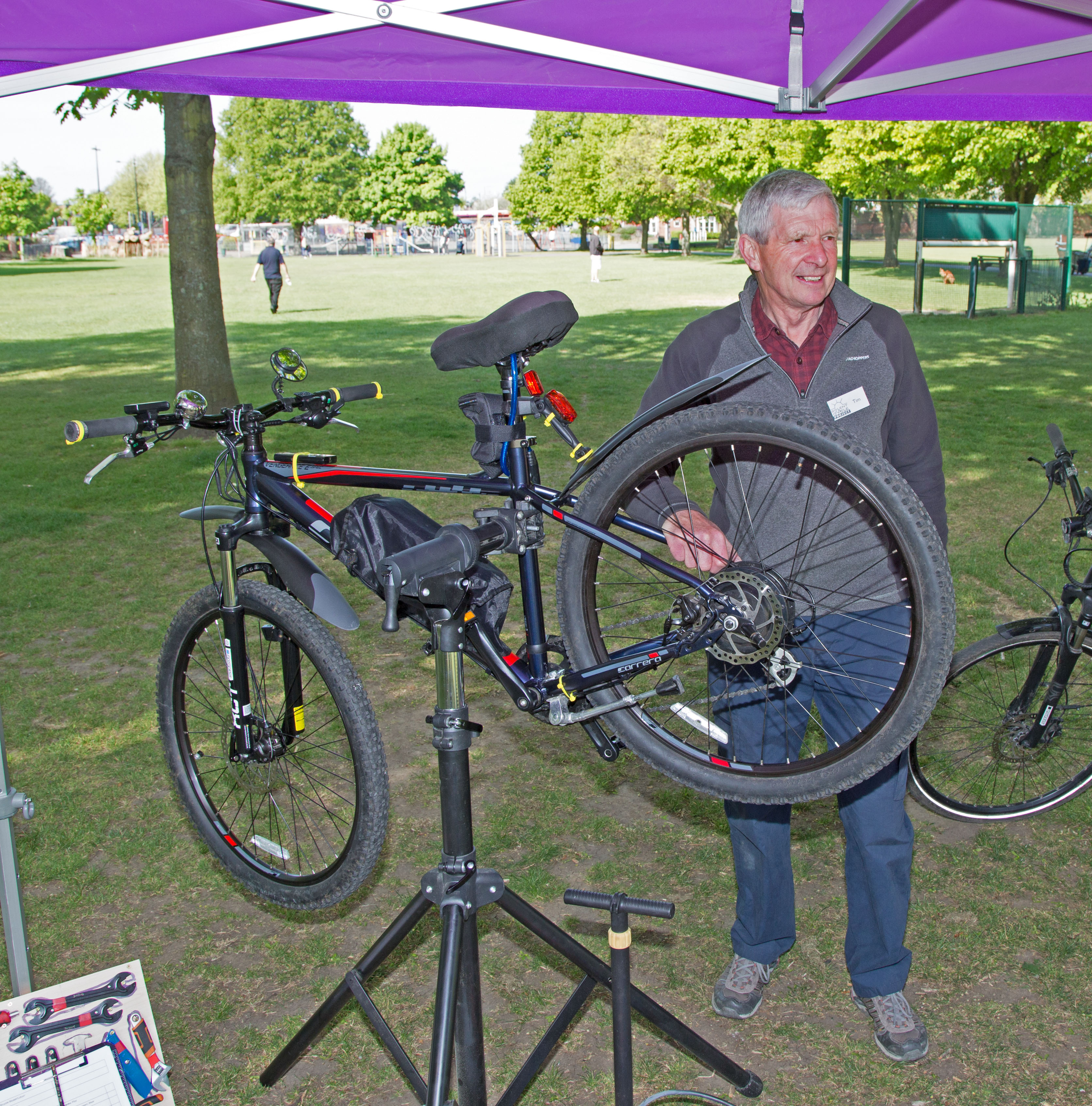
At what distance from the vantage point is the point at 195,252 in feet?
34.2

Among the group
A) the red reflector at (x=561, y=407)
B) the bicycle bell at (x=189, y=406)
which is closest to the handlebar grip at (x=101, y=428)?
the bicycle bell at (x=189, y=406)

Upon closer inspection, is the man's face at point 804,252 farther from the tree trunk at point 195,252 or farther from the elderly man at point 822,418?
the tree trunk at point 195,252

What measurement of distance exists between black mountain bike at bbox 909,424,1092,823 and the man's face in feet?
4.38

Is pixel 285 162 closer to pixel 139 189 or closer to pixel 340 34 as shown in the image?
pixel 139 189

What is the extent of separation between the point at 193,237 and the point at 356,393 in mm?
8080

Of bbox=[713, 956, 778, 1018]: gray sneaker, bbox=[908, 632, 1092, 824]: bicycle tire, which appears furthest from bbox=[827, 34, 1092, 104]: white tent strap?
bbox=[713, 956, 778, 1018]: gray sneaker

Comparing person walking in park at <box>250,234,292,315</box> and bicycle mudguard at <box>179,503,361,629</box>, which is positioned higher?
person walking in park at <box>250,234,292,315</box>

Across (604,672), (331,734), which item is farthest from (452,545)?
(331,734)

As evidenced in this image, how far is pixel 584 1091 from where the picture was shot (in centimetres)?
287

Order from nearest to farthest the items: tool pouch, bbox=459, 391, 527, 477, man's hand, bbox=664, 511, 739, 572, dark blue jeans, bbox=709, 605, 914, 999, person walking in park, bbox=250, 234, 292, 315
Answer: man's hand, bbox=664, 511, 739, 572, tool pouch, bbox=459, 391, 527, 477, dark blue jeans, bbox=709, 605, 914, 999, person walking in park, bbox=250, 234, 292, 315

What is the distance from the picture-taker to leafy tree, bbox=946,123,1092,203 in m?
26.1

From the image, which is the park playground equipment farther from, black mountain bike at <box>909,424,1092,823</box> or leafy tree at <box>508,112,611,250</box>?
leafy tree at <box>508,112,611,250</box>

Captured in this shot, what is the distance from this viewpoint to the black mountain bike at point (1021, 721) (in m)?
3.88

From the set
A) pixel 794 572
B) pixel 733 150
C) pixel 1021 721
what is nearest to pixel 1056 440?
pixel 1021 721
